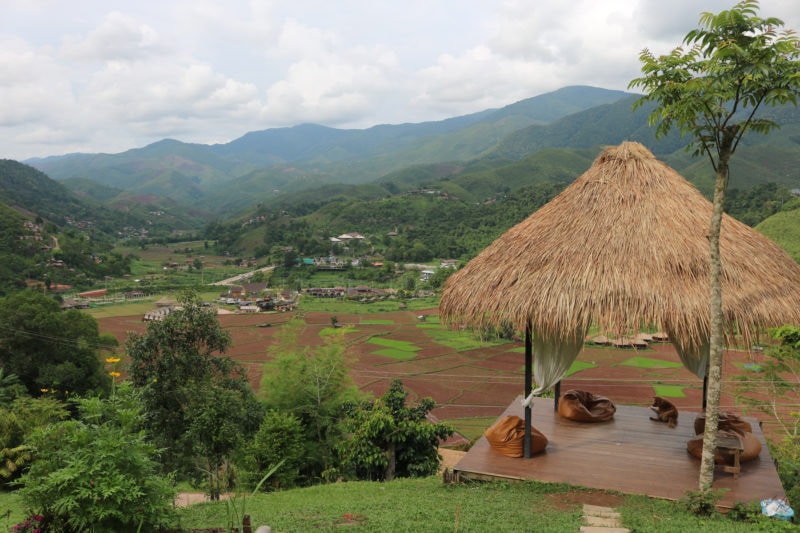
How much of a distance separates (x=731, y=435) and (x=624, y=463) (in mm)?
1279

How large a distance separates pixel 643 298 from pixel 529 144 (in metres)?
200

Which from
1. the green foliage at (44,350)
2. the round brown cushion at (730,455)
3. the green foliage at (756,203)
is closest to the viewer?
the round brown cushion at (730,455)

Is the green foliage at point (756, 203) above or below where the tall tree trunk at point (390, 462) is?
above

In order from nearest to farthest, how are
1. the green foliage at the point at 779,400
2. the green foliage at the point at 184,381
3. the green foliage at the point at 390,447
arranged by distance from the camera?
the green foliage at the point at 779,400, the green foliage at the point at 390,447, the green foliage at the point at 184,381

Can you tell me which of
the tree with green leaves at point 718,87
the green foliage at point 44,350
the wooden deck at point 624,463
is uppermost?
the tree with green leaves at point 718,87

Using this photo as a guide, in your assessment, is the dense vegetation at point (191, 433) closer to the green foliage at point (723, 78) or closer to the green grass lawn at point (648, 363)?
the green foliage at point (723, 78)

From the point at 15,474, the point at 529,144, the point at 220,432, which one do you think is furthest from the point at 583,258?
the point at 529,144

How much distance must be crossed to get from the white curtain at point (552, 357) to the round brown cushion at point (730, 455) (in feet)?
6.16

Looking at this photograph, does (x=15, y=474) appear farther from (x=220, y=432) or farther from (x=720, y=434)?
(x=720, y=434)

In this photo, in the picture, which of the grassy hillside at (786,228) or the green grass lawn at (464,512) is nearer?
the green grass lawn at (464,512)

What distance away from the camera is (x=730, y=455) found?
6094 mm

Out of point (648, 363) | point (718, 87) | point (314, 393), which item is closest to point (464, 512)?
point (718, 87)

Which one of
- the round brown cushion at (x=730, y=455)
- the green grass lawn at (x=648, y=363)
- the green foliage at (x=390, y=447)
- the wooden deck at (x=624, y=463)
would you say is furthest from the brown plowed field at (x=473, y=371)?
the round brown cushion at (x=730, y=455)

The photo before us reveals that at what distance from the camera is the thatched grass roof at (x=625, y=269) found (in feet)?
19.2
